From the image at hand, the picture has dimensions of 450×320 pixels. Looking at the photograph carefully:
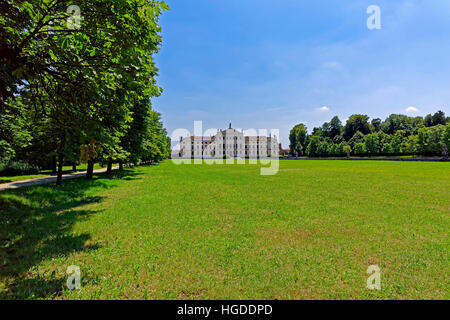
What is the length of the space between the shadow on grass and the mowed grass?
1.1 inches

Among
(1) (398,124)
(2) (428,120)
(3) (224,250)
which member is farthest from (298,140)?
(3) (224,250)

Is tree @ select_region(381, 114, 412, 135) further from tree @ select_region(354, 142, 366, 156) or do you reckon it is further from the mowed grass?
the mowed grass

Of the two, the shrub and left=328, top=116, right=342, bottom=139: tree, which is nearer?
the shrub

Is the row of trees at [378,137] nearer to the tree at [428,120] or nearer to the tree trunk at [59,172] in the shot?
the tree at [428,120]

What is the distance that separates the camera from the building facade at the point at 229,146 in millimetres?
112250

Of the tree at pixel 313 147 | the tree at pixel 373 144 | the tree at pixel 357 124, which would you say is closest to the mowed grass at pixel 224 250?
the tree at pixel 373 144

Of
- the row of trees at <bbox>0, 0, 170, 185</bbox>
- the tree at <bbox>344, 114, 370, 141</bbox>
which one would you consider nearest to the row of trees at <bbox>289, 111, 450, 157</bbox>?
the tree at <bbox>344, 114, 370, 141</bbox>

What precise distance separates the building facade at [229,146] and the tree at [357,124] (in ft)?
125

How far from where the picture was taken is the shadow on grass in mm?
3574

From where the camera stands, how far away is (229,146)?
11250 cm

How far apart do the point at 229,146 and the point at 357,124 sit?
67.5 m

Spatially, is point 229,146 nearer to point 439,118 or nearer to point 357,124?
point 357,124
